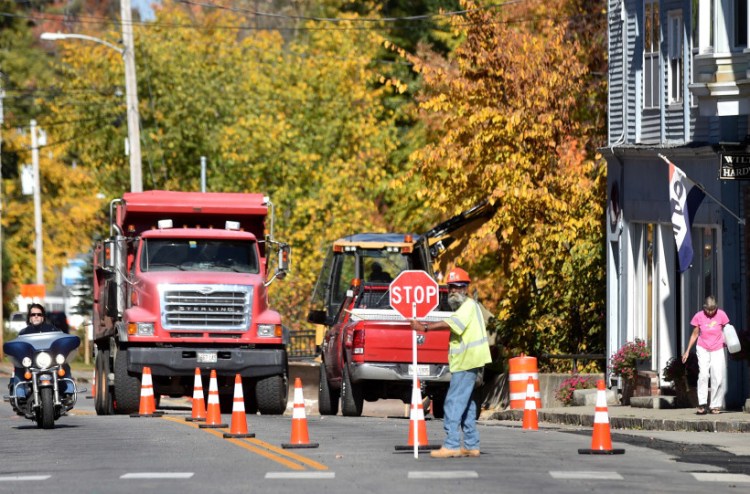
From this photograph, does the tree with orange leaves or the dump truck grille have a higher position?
the tree with orange leaves

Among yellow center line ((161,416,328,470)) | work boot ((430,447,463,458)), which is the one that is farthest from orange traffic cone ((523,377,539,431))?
work boot ((430,447,463,458))

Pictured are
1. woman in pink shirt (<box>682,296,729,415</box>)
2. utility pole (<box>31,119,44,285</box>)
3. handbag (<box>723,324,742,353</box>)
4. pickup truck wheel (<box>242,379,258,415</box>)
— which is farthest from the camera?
utility pole (<box>31,119,44,285</box>)

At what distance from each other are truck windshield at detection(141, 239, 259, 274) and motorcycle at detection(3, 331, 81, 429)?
4.05m

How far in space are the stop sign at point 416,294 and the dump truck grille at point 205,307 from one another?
263 centimetres

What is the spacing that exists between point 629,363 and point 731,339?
524cm

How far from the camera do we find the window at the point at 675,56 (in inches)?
1174

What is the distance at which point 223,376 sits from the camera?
27.3m

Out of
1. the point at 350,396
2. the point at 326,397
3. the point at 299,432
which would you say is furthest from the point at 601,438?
the point at 326,397

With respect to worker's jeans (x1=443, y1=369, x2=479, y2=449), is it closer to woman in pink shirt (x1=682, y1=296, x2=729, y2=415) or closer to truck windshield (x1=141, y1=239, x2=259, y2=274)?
woman in pink shirt (x1=682, y1=296, x2=729, y2=415)

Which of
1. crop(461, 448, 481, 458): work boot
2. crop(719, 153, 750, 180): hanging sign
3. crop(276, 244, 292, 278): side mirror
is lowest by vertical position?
crop(461, 448, 481, 458): work boot

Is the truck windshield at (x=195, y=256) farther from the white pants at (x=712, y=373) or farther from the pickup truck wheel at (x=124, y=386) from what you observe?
the white pants at (x=712, y=373)

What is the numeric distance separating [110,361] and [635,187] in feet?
32.9

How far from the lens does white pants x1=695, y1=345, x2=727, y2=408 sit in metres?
25.3

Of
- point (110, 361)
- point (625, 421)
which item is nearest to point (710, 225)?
point (625, 421)
